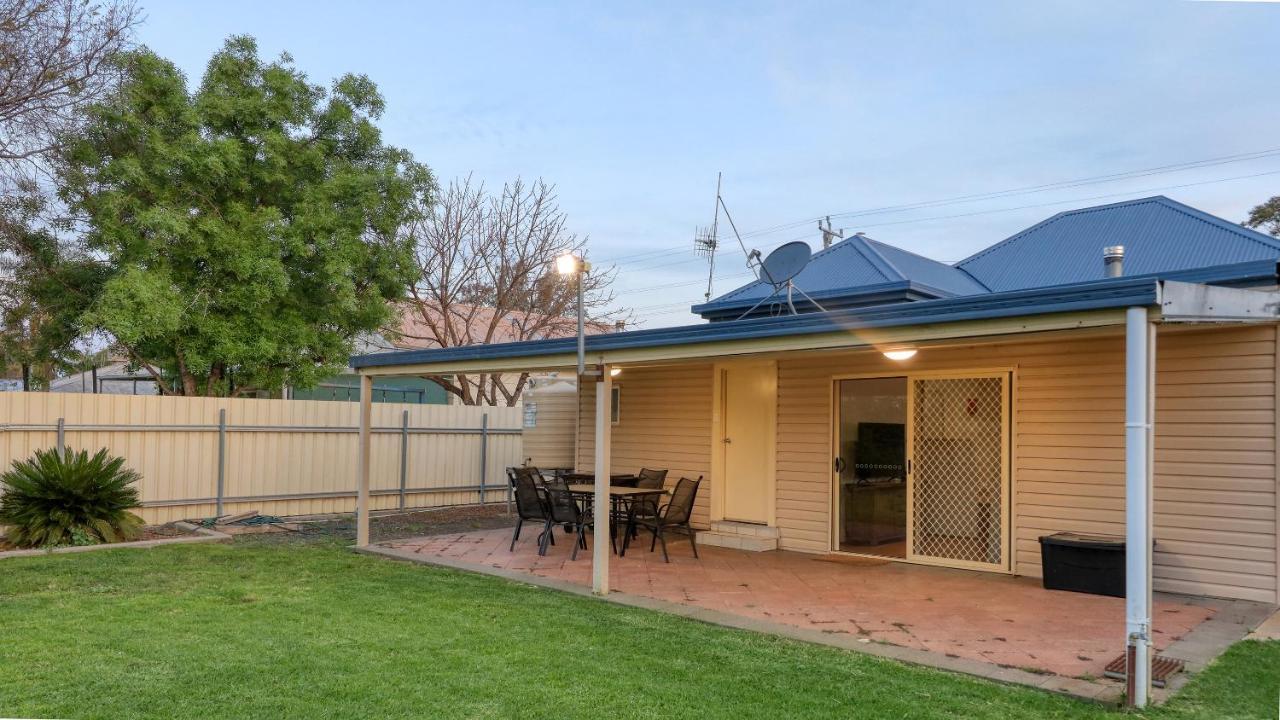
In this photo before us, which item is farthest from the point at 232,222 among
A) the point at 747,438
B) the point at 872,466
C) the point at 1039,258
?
the point at 1039,258

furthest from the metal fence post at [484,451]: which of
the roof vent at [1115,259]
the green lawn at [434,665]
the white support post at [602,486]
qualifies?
the roof vent at [1115,259]

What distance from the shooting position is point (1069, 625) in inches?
234

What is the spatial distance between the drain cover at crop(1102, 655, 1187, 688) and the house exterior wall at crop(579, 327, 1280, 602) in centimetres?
239

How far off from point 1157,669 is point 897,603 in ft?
7.02

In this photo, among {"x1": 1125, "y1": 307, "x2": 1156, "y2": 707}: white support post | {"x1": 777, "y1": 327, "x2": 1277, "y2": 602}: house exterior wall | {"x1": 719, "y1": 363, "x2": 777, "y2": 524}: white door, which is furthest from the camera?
{"x1": 719, "y1": 363, "x2": 777, "y2": 524}: white door

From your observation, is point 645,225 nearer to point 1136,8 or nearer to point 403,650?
point 1136,8

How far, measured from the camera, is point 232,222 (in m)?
13.1

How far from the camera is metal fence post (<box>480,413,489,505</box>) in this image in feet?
46.2

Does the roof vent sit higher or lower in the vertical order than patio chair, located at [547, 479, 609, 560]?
higher

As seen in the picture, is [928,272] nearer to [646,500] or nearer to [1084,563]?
[1084,563]

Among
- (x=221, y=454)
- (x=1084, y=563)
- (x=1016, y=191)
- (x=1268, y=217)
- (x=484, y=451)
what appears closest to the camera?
(x=1084, y=563)

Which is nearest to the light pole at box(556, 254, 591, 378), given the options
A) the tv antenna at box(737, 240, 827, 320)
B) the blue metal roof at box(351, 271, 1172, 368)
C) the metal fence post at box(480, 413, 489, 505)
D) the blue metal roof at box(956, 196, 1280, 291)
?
the blue metal roof at box(351, 271, 1172, 368)

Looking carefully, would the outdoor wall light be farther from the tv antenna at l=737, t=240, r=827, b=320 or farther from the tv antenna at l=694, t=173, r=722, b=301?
the tv antenna at l=694, t=173, r=722, b=301

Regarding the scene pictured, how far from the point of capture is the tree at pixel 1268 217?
2105 centimetres
